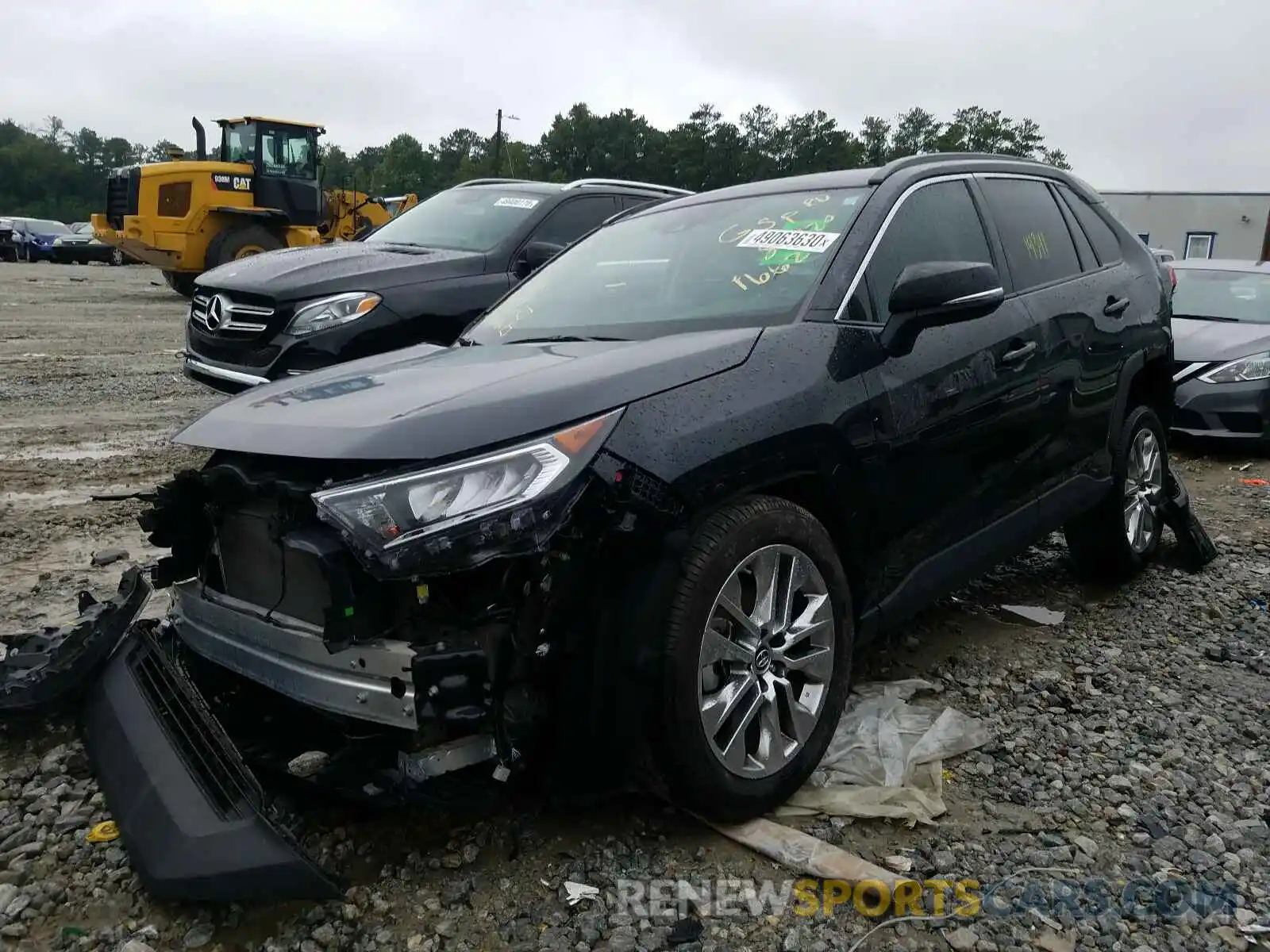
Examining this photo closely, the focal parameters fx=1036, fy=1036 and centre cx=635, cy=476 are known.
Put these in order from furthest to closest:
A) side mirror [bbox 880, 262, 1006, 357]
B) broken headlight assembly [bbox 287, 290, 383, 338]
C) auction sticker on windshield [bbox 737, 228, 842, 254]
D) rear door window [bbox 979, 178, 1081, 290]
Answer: broken headlight assembly [bbox 287, 290, 383, 338], rear door window [bbox 979, 178, 1081, 290], auction sticker on windshield [bbox 737, 228, 842, 254], side mirror [bbox 880, 262, 1006, 357]

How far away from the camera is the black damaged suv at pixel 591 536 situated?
220cm

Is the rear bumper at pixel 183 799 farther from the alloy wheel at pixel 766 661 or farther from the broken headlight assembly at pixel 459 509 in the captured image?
the alloy wheel at pixel 766 661

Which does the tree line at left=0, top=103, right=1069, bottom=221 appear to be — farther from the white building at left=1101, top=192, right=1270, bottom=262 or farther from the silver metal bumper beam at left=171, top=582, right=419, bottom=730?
the silver metal bumper beam at left=171, top=582, right=419, bottom=730

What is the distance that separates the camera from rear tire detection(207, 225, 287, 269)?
55.1 ft

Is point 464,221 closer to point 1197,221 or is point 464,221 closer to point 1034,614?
point 1034,614

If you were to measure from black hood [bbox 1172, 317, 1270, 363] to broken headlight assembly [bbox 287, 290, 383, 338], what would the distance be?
232 inches

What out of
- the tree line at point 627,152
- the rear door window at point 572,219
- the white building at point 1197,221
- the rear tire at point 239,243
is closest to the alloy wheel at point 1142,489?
the rear door window at point 572,219

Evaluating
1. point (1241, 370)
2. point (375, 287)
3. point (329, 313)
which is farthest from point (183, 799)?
point (1241, 370)

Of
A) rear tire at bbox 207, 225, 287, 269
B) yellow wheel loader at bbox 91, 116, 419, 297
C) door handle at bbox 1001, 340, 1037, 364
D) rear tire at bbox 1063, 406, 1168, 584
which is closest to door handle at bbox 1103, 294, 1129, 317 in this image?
rear tire at bbox 1063, 406, 1168, 584

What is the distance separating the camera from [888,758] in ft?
9.67

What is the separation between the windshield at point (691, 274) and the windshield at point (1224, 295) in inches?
269

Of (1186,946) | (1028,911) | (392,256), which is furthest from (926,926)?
(392,256)

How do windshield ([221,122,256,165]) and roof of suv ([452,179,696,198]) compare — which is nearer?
roof of suv ([452,179,696,198])

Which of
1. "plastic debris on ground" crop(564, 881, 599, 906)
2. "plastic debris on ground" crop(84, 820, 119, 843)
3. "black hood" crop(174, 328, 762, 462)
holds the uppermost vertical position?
"black hood" crop(174, 328, 762, 462)
